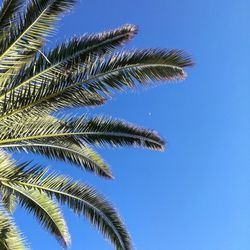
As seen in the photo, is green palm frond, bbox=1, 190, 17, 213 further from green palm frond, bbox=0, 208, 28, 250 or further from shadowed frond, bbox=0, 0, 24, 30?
shadowed frond, bbox=0, 0, 24, 30

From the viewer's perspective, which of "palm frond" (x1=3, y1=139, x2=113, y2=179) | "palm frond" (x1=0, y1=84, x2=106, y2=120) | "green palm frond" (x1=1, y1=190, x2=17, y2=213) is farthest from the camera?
"green palm frond" (x1=1, y1=190, x2=17, y2=213)

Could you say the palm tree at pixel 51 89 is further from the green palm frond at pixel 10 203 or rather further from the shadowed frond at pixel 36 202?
the green palm frond at pixel 10 203

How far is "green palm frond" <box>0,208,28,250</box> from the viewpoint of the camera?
9.88m

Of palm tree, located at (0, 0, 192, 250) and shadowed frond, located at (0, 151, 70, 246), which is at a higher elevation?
palm tree, located at (0, 0, 192, 250)

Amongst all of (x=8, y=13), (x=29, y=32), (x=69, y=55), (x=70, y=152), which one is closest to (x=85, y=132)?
(x=70, y=152)

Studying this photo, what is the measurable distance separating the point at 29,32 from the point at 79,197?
124 inches

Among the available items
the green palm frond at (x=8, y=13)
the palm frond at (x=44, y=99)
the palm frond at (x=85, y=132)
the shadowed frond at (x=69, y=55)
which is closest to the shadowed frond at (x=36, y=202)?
the palm frond at (x=85, y=132)

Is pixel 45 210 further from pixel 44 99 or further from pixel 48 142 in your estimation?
pixel 44 99

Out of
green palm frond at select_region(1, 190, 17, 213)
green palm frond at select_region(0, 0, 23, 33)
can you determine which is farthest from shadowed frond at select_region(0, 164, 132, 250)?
green palm frond at select_region(0, 0, 23, 33)

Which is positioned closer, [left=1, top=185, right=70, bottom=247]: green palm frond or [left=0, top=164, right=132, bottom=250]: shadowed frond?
[left=0, top=164, right=132, bottom=250]: shadowed frond

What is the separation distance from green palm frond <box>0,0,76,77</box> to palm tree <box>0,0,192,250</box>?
0.05 feet

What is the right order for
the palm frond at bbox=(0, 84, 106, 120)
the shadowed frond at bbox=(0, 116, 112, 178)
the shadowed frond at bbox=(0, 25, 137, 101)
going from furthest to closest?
the shadowed frond at bbox=(0, 25, 137, 101) < the shadowed frond at bbox=(0, 116, 112, 178) < the palm frond at bbox=(0, 84, 106, 120)

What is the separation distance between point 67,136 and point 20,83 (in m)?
1.20

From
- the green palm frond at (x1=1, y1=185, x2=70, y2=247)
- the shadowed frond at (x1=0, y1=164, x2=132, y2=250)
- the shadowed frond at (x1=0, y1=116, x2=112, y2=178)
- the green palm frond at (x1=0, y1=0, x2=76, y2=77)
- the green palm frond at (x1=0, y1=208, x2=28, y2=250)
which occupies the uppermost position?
the green palm frond at (x1=0, y1=0, x2=76, y2=77)
